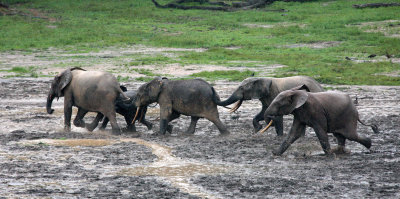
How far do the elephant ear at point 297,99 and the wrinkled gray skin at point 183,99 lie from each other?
7.84 feet

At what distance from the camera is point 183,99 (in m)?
12.8

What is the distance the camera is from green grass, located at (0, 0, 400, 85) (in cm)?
2321

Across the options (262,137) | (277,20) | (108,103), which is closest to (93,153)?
(108,103)

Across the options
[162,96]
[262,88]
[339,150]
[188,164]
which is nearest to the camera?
[188,164]

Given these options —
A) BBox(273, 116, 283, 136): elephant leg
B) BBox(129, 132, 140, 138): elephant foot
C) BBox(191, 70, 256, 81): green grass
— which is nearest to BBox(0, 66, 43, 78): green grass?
BBox(191, 70, 256, 81): green grass

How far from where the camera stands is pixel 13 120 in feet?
47.3

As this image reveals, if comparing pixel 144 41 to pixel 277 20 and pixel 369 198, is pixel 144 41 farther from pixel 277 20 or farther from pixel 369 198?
pixel 369 198

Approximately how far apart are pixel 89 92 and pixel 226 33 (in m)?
18.8

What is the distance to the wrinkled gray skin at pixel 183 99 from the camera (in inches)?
503

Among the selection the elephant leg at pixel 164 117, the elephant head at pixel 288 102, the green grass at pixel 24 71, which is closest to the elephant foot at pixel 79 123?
the elephant leg at pixel 164 117

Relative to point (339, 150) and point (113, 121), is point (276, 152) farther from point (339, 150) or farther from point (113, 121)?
point (113, 121)

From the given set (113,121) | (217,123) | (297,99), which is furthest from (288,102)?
(113,121)

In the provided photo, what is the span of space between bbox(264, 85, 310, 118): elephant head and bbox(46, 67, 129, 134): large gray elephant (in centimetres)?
336

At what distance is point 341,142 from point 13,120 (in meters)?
6.87
